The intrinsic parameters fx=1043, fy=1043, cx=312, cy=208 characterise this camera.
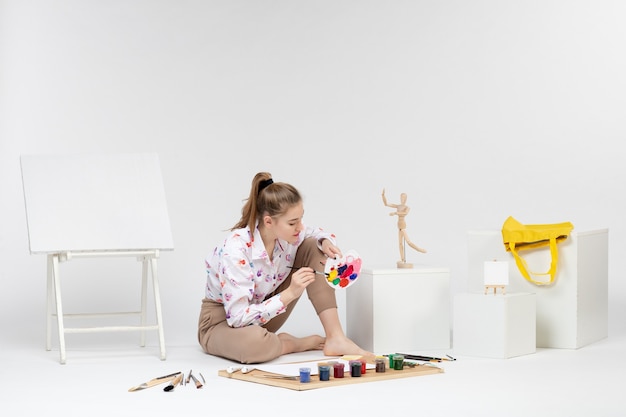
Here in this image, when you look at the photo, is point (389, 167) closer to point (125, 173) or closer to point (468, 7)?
point (468, 7)

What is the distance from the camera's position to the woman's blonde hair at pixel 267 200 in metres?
4.27

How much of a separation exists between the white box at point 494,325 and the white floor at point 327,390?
0.07 metres

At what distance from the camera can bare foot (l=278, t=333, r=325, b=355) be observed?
178 inches

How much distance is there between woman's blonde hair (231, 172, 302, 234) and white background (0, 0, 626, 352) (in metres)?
1.65

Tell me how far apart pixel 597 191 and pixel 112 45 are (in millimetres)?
3029

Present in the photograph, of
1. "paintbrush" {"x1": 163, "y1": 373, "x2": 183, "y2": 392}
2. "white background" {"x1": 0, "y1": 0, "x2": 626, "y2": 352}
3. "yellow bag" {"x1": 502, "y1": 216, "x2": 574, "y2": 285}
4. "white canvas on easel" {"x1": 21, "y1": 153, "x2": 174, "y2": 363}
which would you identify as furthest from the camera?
"white background" {"x1": 0, "y1": 0, "x2": 626, "y2": 352}

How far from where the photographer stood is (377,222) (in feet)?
21.0

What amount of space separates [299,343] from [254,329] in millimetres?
387

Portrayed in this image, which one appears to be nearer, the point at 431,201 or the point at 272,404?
the point at 272,404

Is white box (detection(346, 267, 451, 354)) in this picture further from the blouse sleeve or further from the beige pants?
the blouse sleeve

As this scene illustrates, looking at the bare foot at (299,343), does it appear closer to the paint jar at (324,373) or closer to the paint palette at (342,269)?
the paint palette at (342,269)

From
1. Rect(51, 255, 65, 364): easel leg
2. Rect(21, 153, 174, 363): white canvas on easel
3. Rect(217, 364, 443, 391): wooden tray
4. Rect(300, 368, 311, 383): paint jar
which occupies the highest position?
Rect(21, 153, 174, 363): white canvas on easel

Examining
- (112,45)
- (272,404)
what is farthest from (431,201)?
(272,404)

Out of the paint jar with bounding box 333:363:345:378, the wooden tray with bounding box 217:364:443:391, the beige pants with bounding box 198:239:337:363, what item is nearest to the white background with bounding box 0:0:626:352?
the beige pants with bounding box 198:239:337:363
